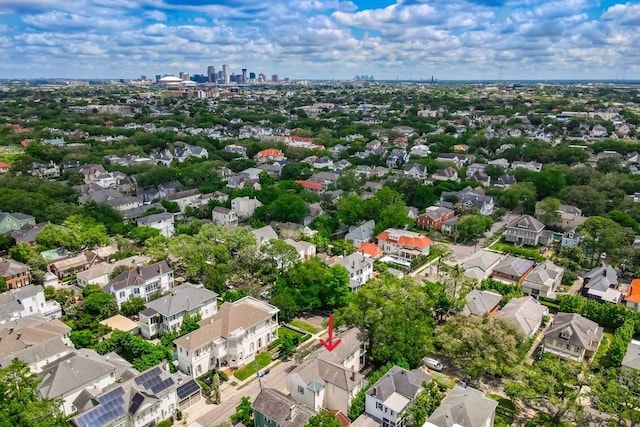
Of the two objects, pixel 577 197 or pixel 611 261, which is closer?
Answer: pixel 611 261

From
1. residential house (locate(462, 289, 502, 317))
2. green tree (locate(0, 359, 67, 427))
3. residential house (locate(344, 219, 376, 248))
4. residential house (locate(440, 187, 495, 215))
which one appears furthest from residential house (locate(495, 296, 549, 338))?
green tree (locate(0, 359, 67, 427))

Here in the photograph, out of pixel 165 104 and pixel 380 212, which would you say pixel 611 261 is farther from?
pixel 165 104

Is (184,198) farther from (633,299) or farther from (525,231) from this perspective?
(633,299)

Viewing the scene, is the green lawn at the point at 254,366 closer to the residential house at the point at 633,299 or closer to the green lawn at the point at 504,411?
the green lawn at the point at 504,411

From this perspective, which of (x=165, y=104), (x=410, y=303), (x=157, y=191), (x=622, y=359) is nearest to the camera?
(x=622, y=359)

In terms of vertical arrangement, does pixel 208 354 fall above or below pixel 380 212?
below

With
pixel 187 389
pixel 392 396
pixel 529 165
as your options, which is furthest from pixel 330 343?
pixel 529 165

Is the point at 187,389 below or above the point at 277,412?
below

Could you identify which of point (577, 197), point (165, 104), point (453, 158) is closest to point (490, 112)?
point (453, 158)
